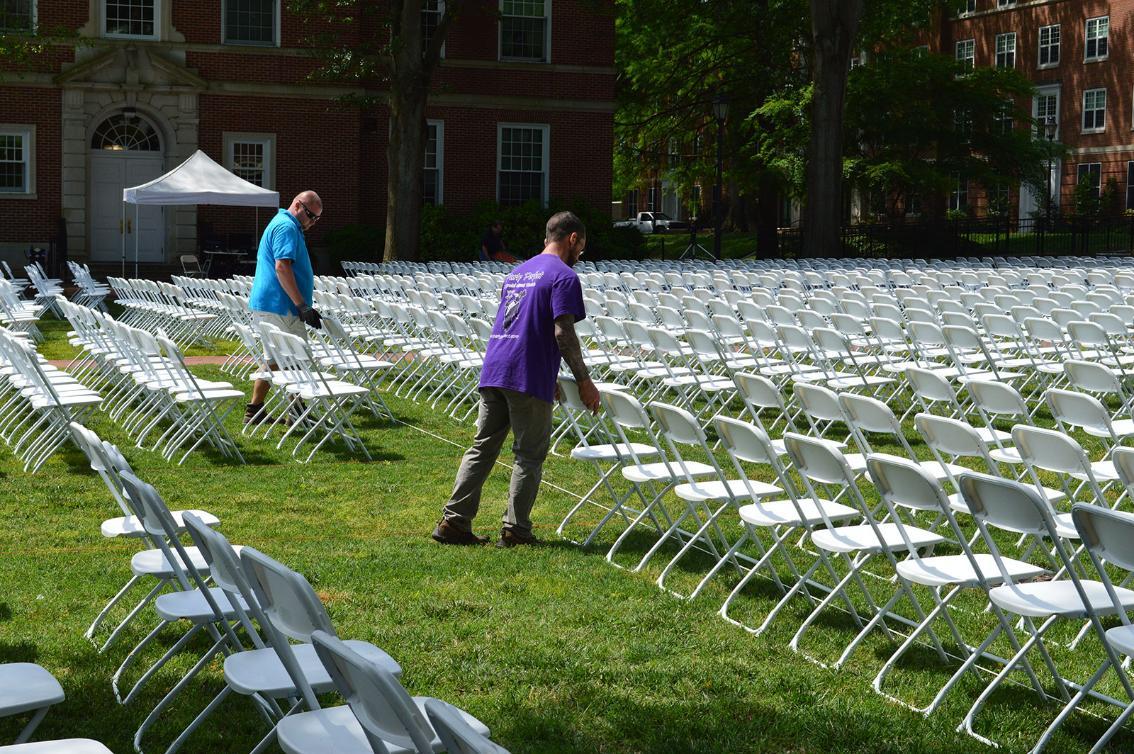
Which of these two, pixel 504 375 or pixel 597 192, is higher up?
pixel 597 192

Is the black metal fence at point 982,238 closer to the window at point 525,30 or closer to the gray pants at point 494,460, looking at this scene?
the window at point 525,30

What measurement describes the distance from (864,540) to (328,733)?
2.60 m

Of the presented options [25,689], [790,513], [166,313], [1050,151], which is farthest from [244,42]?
[25,689]

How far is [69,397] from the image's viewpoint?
9203 millimetres

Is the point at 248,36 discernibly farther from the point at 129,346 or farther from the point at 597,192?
the point at 129,346

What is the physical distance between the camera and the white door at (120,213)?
29.4m

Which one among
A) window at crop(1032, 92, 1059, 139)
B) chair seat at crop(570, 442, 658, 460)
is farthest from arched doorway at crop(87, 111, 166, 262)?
window at crop(1032, 92, 1059, 139)

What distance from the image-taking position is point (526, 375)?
22.5 feet

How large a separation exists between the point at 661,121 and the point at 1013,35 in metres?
19.7

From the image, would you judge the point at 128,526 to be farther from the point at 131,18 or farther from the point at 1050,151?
the point at 1050,151

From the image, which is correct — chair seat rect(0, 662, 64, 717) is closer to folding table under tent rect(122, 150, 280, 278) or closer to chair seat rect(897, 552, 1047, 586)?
chair seat rect(897, 552, 1047, 586)

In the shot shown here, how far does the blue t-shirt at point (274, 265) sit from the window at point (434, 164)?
21.7 metres

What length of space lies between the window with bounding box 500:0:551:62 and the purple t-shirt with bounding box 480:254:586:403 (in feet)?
86.7

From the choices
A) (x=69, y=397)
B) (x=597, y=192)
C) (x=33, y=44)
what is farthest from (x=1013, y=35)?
(x=69, y=397)
